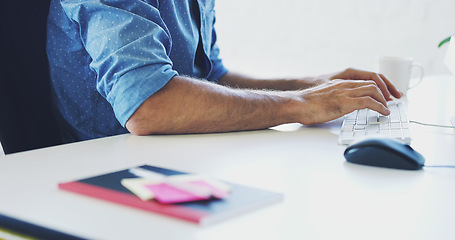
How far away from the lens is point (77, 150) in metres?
0.88

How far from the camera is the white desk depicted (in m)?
0.53

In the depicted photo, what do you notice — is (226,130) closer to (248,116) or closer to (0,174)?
(248,116)

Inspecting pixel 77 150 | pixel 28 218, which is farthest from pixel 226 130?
pixel 28 218

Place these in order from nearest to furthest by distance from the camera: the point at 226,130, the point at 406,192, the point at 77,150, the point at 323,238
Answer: the point at 323,238
the point at 406,192
the point at 77,150
the point at 226,130

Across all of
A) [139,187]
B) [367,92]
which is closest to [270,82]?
[367,92]

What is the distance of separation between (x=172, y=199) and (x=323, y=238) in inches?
5.9

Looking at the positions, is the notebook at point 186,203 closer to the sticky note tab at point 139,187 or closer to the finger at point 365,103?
the sticky note tab at point 139,187

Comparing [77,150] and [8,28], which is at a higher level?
[8,28]

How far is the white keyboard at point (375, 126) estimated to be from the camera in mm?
966

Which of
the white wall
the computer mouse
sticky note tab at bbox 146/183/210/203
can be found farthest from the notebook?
the white wall

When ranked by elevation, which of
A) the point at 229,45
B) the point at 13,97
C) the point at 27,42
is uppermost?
the point at 229,45

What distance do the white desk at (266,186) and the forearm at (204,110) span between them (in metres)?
0.03

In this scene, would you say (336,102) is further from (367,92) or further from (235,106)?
(235,106)

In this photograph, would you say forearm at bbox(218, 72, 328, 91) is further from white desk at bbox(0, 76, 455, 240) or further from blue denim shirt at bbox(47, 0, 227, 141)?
white desk at bbox(0, 76, 455, 240)
